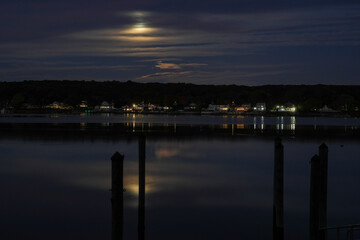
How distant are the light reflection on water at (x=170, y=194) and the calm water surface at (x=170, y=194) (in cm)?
4

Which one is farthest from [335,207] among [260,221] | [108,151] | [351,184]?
[108,151]

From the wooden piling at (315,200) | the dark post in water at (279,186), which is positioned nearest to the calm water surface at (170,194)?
the dark post in water at (279,186)

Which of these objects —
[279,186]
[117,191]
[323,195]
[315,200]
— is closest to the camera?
[117,191]

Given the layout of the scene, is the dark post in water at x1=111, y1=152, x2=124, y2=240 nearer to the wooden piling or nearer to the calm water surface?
the calm water surface

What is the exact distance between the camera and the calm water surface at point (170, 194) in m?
19.5

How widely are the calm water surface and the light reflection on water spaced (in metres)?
0.04

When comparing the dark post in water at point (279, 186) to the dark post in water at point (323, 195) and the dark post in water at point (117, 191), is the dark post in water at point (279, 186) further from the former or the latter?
the dark post in water at point (117, 191)

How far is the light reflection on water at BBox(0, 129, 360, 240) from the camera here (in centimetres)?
1947

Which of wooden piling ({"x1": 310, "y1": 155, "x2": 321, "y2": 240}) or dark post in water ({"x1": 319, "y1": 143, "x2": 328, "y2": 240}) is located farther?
dark post in water ({"x1": 319, "y1": 143, "x2": 328, "y2": 240})

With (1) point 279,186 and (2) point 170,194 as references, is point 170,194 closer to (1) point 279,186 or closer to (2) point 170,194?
(2) point 170,194

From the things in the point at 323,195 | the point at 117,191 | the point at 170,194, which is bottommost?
the point at 170,194

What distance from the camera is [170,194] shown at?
85.9 feet

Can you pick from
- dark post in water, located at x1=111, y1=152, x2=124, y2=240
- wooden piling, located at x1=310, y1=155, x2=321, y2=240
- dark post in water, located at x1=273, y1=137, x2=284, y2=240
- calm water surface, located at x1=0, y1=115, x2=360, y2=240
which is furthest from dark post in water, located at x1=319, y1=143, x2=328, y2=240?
dark post in water, located at x1=111, y1=152, x2=124, y2=240

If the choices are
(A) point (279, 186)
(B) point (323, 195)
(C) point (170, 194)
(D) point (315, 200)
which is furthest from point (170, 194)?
(D) point (315, 200)
